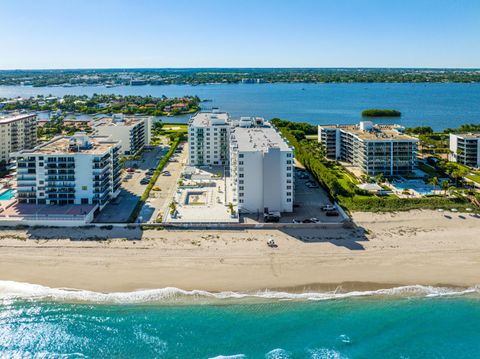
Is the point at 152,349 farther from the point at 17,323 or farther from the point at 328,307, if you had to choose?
the point at 328,307

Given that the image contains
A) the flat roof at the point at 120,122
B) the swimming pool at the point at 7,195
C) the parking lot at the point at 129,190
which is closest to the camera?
the parking lot at the point at 129,190

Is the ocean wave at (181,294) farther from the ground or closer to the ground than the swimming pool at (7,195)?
closer to the ground

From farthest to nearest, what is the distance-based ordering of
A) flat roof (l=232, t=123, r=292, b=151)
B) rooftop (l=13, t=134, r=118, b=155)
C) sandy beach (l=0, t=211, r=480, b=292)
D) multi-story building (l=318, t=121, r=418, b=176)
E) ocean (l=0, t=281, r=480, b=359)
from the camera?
multi-story building (l=318, t=121, r=418, b=176) < flat roof (l=232, t=123, r=292, b=151) < rooftop (l=13, t=134, r=118, b=155) < sandy beach (l=0, t=211, r=480, b=292) < ocean (l=0, t=281, r=480, b=359)

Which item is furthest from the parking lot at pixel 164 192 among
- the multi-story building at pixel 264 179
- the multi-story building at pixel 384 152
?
the multi-story building at pixel 384 152

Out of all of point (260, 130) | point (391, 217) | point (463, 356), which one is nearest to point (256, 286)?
point (463, 356)

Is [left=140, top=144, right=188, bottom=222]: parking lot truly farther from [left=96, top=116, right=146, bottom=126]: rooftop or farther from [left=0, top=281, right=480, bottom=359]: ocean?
[left=0, top=281, right=480, bottom=359]: ocean

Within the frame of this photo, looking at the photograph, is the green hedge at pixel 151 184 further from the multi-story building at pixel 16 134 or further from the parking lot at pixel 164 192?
the multi-story building at pixel 16 134

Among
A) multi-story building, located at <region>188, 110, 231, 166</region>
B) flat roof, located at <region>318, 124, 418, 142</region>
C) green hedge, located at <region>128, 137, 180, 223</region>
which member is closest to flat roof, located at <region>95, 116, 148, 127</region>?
green hedge, located at <region>128, 137, 180, 223</region>
